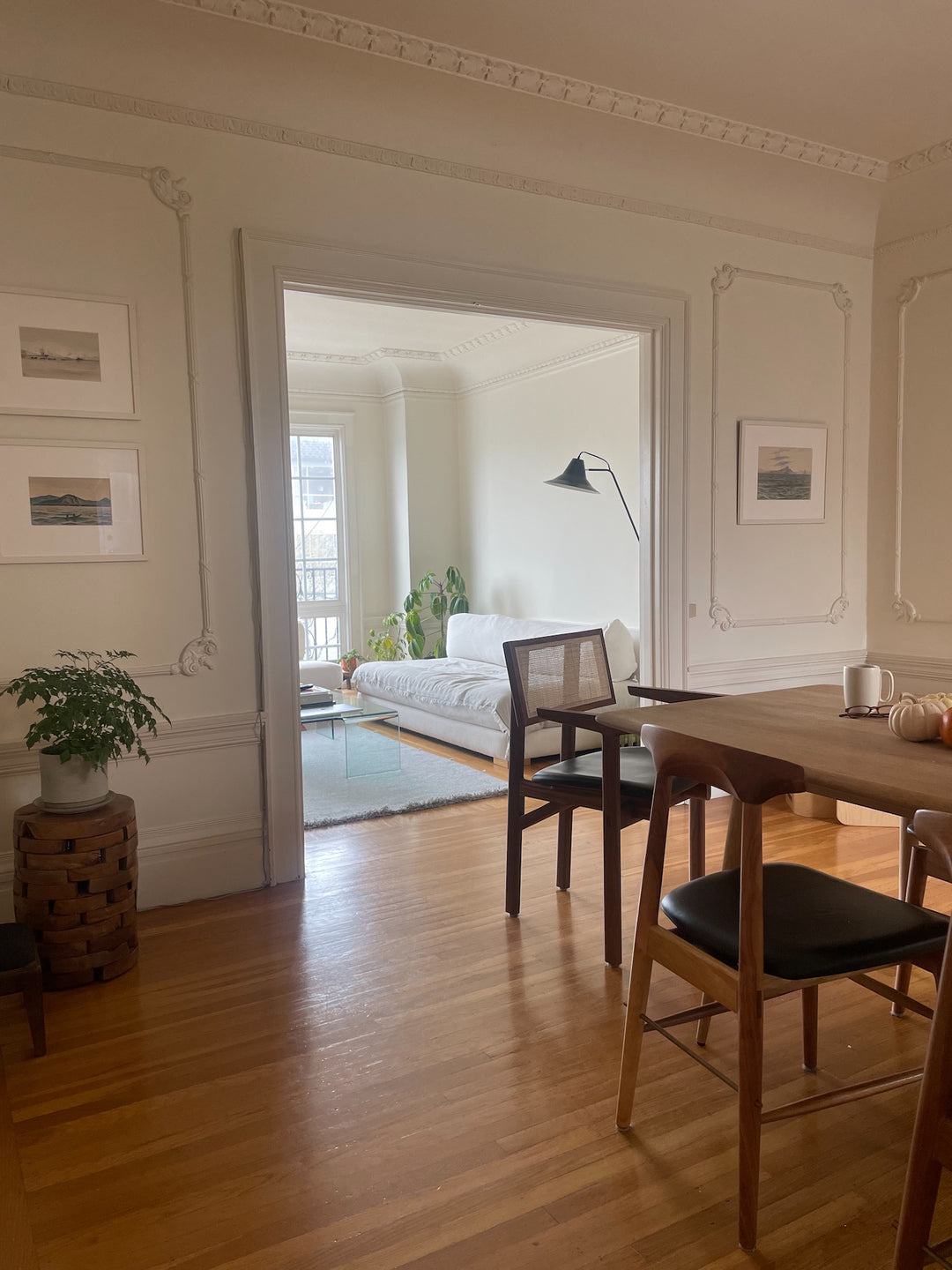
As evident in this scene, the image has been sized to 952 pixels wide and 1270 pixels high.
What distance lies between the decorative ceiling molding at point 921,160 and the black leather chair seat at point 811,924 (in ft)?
12.9

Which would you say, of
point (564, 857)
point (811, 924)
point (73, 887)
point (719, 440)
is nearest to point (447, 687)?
point (719, 440)

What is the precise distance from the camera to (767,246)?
188 inches

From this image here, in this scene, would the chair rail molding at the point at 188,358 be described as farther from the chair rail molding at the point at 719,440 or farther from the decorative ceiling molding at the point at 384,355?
the decorative ceiling molding at the point at 384,355

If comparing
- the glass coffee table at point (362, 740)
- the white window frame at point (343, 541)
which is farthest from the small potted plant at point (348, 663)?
the glass coffee table at point (362, 740)

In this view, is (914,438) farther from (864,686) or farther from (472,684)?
(472,684)

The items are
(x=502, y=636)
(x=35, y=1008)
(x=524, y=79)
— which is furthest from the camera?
(x=502, y=636)

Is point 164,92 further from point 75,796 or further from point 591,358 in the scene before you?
point 591,358

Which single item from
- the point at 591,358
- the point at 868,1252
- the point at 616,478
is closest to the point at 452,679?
the point at 616,478

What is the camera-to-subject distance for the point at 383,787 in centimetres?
526

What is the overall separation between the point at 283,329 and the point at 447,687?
3.16 meters

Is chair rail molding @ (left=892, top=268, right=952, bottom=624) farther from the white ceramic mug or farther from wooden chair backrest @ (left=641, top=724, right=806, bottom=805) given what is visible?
wooden chair backrest @ (left=641, top=724, right=806, bottom=805)

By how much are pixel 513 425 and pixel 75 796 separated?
235 inches

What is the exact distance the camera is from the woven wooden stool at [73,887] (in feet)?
9.20

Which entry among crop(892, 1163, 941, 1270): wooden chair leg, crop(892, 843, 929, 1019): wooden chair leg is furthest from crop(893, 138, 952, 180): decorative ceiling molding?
crop(892, 1163, 941, 1270): wooden chair leg
